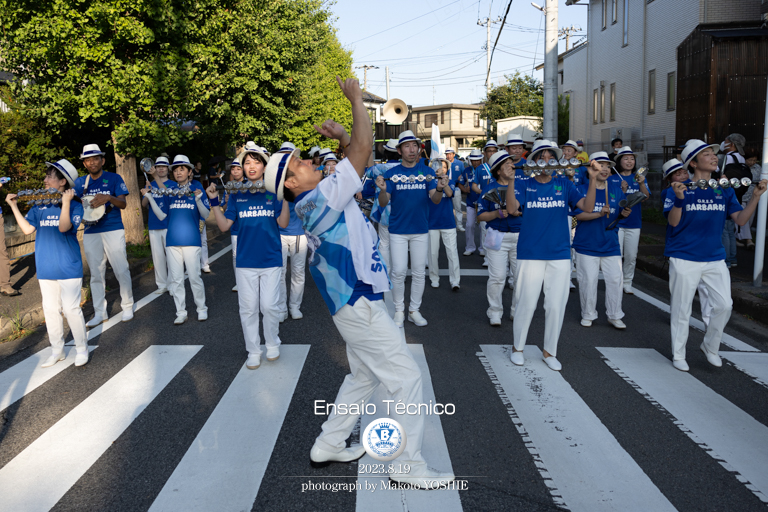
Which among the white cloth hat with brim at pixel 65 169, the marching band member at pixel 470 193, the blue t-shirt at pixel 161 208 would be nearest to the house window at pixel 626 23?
the marching band member at pixel 470 193

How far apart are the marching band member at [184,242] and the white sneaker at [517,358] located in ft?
13.2

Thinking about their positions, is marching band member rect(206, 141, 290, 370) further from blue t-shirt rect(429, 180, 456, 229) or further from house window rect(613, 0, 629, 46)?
house window rect(613, 0, 629, 46)

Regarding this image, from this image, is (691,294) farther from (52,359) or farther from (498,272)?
(52,359)

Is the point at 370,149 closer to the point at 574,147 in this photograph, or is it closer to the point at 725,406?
the point at 725,406

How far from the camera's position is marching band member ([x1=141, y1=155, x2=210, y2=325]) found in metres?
7.73

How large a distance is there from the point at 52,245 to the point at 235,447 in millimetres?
3290

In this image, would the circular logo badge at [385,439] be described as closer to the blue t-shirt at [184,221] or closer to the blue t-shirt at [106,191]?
the blue t-shirt at [184,221]

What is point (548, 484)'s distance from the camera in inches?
147

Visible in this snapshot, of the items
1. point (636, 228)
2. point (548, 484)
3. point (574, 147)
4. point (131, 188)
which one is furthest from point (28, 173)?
point (548, 484)

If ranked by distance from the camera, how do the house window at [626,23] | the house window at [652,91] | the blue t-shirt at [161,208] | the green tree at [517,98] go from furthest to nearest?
the green tree at [517,98] → the house window at [626,23] → the house window at [652,91] → the blue t-shirt at [161,208]

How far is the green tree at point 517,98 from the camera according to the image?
44.5 metres

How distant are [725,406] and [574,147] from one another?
5.81 meters

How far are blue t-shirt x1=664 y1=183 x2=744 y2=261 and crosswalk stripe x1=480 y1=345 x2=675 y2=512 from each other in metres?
1.81

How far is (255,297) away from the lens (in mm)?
6125
